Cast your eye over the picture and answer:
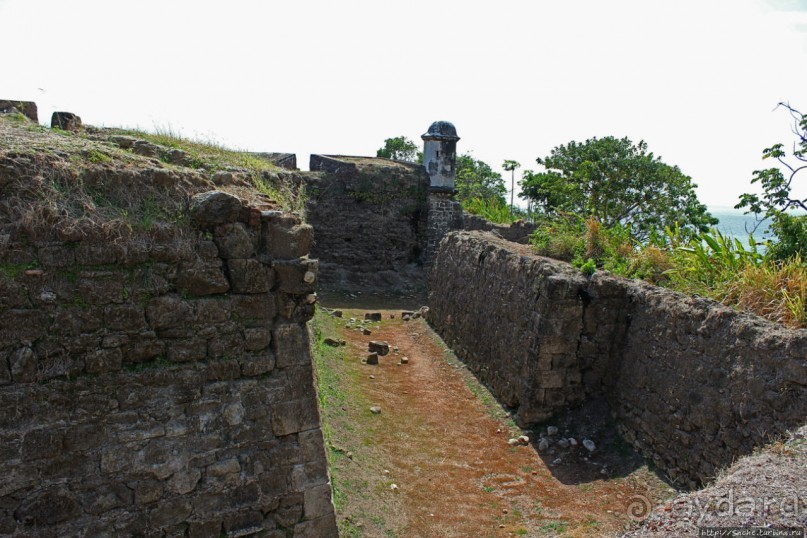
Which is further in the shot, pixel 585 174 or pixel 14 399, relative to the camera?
pixel 585 174

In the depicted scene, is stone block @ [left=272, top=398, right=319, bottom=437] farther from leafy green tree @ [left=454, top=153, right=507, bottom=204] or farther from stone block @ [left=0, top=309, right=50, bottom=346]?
leafy green tree @ [left=454, top=153, right=507, bottom=204]

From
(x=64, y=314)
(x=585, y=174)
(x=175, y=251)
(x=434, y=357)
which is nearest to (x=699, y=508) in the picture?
(x=175, y=251)

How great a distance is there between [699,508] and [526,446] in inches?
167


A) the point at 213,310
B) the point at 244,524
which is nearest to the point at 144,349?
the point at 213,310

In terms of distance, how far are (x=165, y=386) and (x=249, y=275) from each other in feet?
2.93

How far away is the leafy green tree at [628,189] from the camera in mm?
15266

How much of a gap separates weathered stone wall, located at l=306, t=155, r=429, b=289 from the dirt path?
8073 mm

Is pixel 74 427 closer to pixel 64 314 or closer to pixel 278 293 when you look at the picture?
pixel 64 314

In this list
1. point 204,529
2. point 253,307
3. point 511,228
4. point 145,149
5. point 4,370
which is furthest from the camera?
point 511,228

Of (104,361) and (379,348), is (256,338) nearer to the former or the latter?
(104,361)

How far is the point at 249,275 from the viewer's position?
3.86 m

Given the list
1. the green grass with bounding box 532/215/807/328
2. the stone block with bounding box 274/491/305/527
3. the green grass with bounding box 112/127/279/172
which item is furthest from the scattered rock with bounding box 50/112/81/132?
the green grass with bounding box 532/215/807/328

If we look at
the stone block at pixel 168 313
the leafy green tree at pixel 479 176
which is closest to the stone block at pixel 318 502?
the stone block at pixel 168 313

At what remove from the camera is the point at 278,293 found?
3.95 meters
